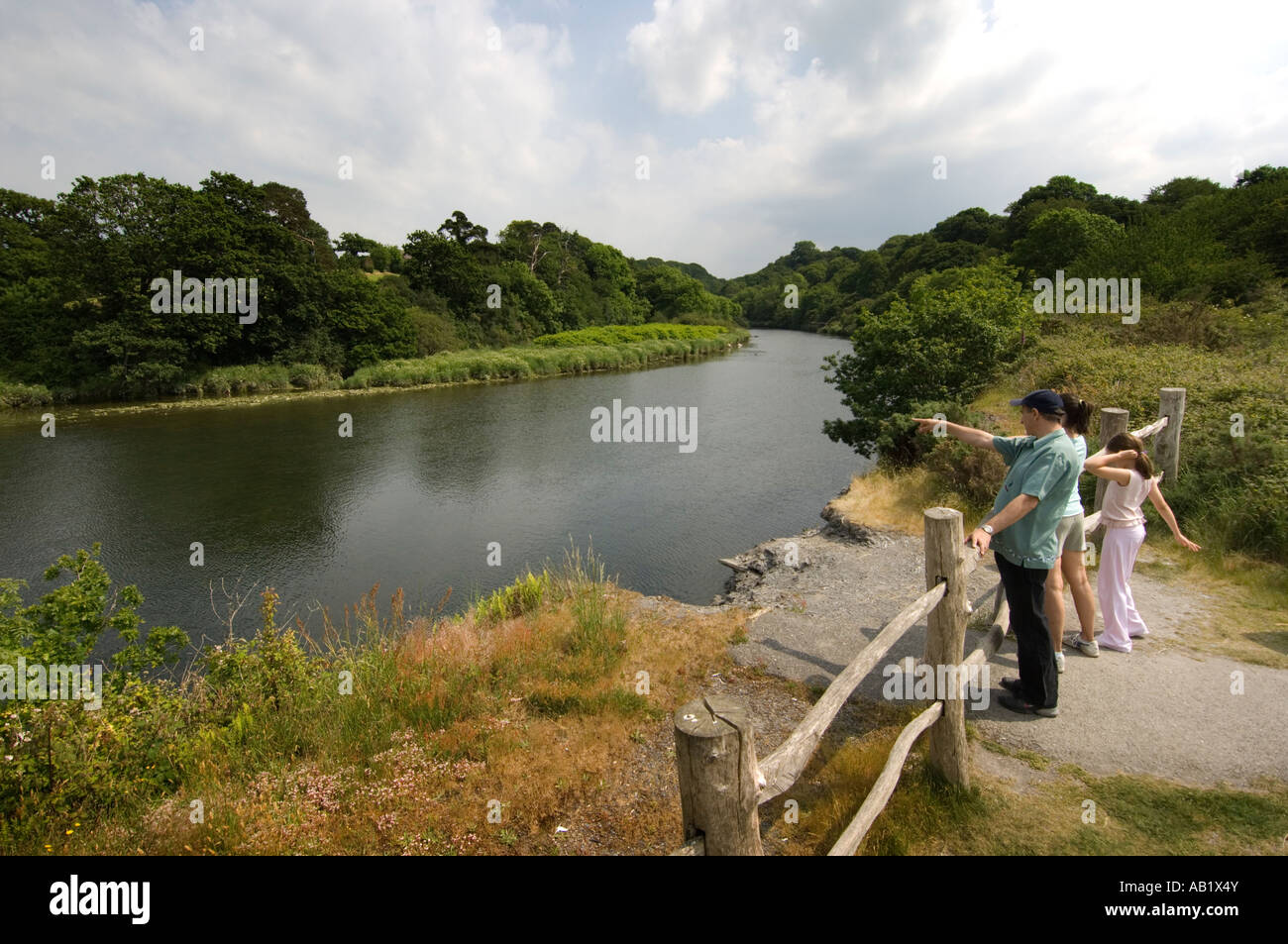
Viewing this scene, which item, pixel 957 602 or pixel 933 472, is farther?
pixel 933 472

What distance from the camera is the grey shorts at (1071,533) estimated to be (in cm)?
477

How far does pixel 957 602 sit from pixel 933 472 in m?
9.11

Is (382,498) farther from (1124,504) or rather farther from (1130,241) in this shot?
(1130,241)

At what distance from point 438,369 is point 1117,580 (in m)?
35.7

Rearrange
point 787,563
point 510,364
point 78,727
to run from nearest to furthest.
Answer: point 78,727 → point 787,563 → point 510,364

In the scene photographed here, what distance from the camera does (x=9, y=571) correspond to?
35.3ft

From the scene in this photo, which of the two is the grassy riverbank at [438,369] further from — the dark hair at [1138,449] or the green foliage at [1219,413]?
the dark hair at [1138,449]

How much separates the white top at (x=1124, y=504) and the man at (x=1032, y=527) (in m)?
1.46

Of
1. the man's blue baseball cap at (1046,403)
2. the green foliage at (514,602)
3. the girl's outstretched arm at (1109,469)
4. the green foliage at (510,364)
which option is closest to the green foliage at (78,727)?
the green foliage at (514,602)

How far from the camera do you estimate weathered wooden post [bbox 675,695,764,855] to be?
205 cm

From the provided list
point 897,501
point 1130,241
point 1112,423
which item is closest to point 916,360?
point 897,501

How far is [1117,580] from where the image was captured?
5.29m
